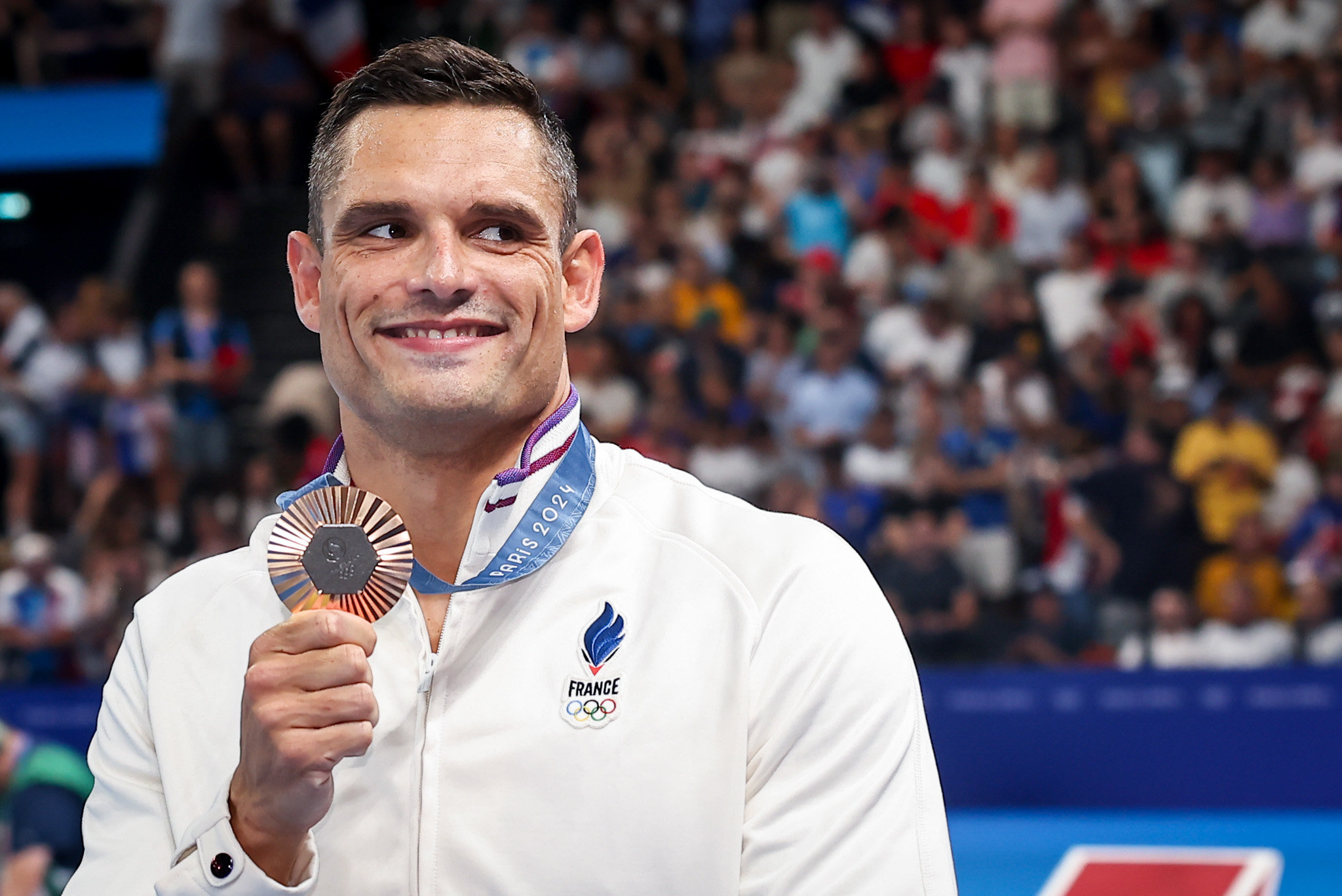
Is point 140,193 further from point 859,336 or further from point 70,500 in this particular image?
point 859,336

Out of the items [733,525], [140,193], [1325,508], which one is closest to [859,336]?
[1325,508]

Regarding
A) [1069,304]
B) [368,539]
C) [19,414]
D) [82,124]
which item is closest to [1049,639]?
[1069,304]

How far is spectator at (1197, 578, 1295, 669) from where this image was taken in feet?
26.0

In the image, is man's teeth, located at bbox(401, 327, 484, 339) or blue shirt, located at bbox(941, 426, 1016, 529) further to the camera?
blue shirt, located at bbox(941, 426, 1016, 529)

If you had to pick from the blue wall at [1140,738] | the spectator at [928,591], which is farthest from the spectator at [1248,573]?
the spectator at [928,591]

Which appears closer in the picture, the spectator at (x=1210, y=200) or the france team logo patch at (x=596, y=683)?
the france team logo patch at (x=596, y=683)

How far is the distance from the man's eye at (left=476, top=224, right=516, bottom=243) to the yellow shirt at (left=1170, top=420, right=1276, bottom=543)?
7182 millimetres

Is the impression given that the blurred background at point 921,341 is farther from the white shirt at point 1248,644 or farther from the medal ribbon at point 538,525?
the medal ribbon at point 538,525

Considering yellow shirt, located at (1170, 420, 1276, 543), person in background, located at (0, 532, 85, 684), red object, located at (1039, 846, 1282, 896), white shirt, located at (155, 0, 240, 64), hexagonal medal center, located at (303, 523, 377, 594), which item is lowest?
red object, located at (1039, 846, 1282, 896)

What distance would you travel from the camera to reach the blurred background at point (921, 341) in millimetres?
7430

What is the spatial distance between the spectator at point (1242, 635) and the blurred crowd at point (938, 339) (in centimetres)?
2

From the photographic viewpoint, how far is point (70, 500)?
10031mm

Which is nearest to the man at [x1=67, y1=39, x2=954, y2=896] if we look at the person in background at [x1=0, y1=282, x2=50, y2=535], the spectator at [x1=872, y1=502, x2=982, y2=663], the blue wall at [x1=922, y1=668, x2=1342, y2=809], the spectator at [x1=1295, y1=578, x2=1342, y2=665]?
the blue wall at [x1=922, y1=668, x2=1342, y2=809]

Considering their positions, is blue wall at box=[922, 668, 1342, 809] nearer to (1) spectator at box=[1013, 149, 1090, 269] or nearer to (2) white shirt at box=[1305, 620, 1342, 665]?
(2) white shirt at box=[1305, 620, 1342, 665]
